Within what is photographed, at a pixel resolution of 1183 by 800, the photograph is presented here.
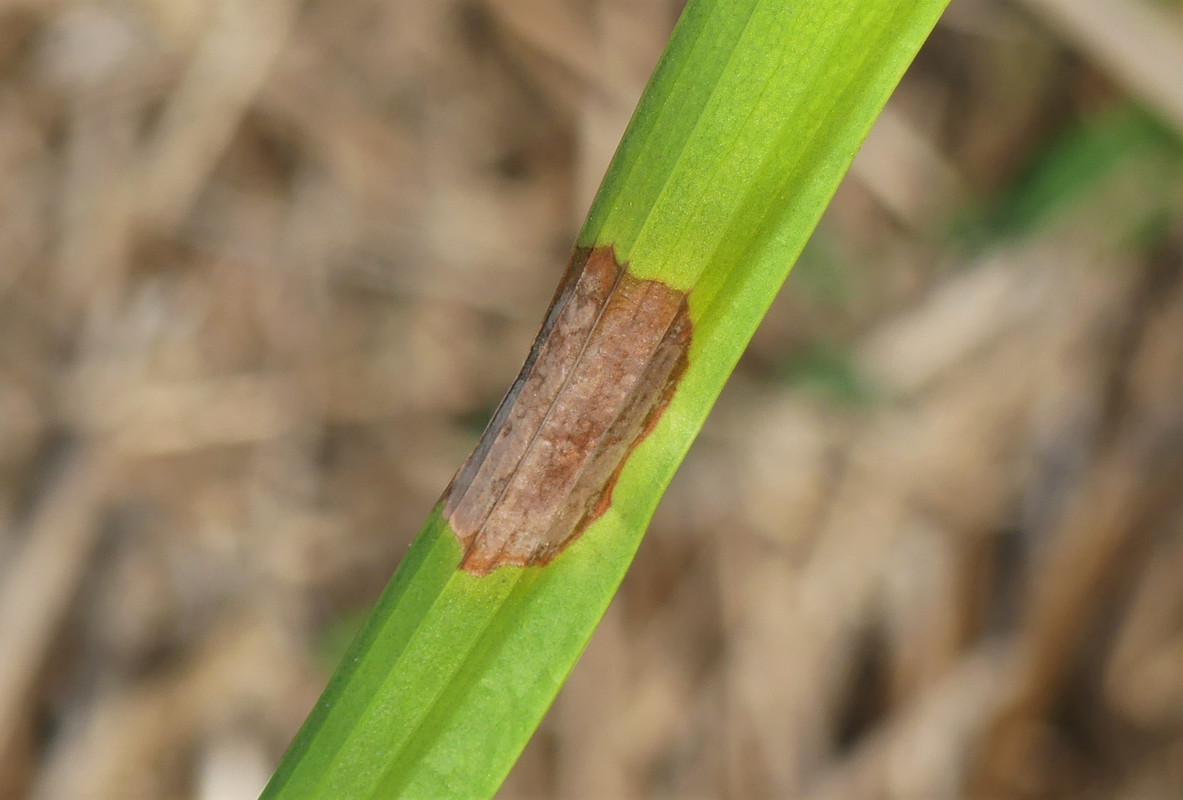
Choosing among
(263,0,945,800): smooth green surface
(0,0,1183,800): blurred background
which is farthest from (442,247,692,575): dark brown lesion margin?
(0,0,1183,800): blurred background

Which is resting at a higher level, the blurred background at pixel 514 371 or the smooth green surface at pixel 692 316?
the smooth green surface at pixel 692 316

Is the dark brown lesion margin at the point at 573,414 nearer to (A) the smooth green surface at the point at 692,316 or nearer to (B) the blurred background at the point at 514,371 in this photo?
(A) the smooth green surface at the point at 692,316

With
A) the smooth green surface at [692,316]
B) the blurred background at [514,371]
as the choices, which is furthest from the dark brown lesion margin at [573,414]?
the blurred background at [514,371]

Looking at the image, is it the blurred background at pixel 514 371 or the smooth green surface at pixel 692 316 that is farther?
the blurred background at pixel 514 371

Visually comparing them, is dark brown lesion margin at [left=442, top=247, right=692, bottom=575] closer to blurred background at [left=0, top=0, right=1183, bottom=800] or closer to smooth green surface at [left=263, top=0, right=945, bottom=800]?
smooth green surface at [left=263, top=0, right=945, bottom=800]

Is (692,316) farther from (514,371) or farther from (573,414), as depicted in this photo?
(514,371)

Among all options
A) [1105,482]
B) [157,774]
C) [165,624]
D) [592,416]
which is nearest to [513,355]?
[165,624]

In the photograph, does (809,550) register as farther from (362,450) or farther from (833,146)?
(833,146)
